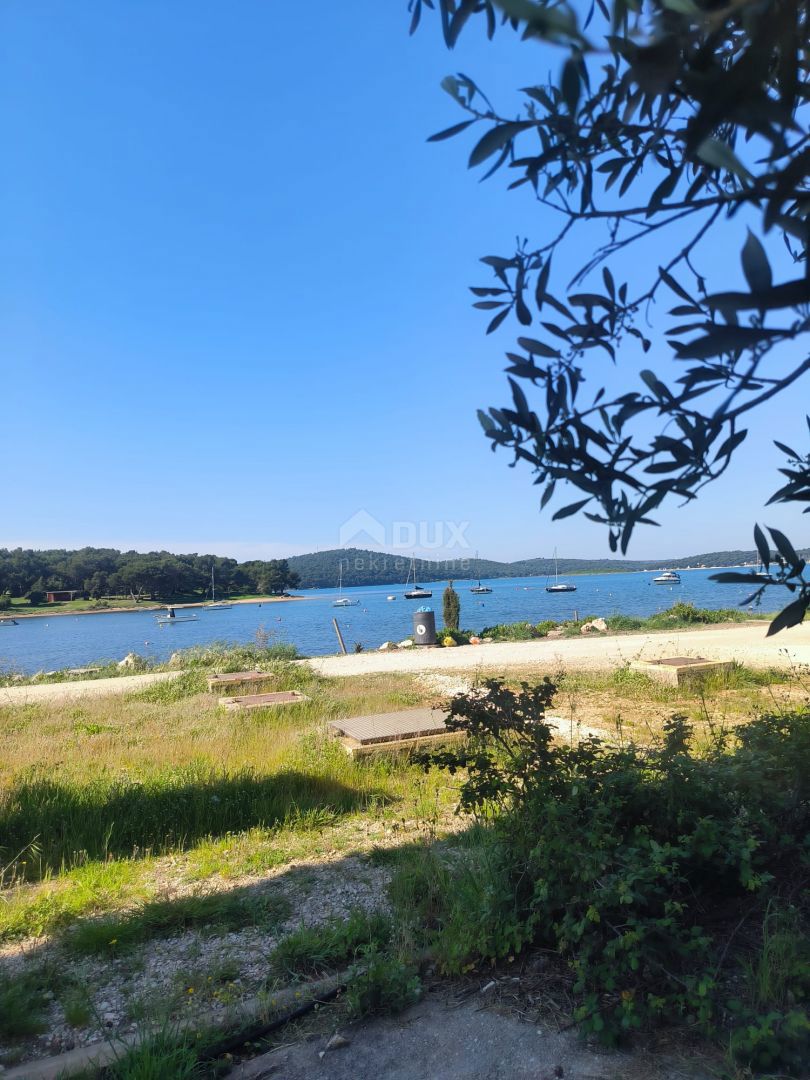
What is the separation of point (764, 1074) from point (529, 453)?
1.80m

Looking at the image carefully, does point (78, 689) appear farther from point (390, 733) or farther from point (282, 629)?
point (282, 629)

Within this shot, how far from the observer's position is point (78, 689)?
1286cm

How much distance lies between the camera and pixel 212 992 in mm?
2729

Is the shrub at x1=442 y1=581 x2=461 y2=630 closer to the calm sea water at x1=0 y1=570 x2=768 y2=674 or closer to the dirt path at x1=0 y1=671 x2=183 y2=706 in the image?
the calm sea water at x1=0 y1=570 x2=768 y2=674

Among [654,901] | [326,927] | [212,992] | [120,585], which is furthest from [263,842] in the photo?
[120,585]

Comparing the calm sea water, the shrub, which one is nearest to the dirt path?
the calm sea water

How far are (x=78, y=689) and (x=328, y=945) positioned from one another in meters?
11.5

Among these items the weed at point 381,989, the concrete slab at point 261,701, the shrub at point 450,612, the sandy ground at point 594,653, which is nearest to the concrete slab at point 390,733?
the concrete slab at point 261,701

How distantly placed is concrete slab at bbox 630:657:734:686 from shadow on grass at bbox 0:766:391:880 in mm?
5504

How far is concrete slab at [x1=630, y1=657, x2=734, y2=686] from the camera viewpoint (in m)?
9.44

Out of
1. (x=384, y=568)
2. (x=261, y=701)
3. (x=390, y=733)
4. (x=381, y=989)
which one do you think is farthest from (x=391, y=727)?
(x=384, y=568)

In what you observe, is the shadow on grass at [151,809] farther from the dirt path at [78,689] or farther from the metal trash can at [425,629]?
the metal trash can at [425,629]

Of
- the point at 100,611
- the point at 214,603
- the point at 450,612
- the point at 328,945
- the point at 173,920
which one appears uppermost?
the point at 450,612

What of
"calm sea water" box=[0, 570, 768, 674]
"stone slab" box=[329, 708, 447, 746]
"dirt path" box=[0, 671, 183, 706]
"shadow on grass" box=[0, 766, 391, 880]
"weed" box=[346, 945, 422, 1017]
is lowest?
"calm sea water" box=[0, 570, 768, 674]
